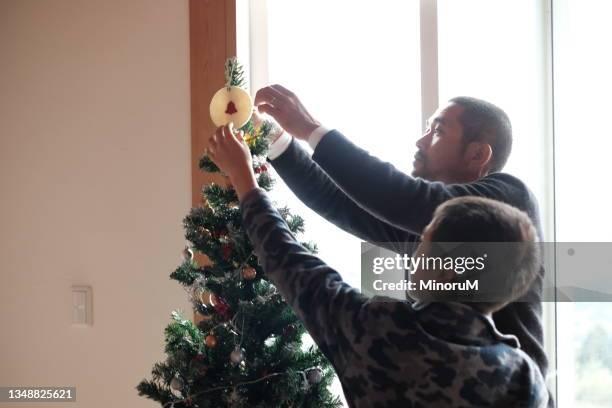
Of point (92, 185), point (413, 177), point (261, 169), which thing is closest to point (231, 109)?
point (261, 169)

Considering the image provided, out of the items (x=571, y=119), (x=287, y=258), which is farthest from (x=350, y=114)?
(x=287, y=258)

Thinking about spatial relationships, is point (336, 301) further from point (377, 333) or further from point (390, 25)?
point (390, 25)

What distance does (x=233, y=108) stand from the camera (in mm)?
964

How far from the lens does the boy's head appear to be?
0.68 m

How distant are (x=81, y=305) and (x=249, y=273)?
2.59 ft

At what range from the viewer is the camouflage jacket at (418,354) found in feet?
2.13

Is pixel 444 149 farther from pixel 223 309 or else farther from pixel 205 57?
pixel 205 57

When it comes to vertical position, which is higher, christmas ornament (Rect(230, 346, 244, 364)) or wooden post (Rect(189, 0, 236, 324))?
wooden post (Rect(189, 0, 236, 324))

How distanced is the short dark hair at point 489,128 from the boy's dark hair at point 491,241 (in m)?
0.21

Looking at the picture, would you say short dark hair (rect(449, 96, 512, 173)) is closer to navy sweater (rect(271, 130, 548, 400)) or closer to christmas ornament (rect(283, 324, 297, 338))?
navy sweater (rect(271, 130, 548, 400))

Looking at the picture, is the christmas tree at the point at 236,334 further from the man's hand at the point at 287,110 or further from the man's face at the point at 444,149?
the man's face at the point at 444,149

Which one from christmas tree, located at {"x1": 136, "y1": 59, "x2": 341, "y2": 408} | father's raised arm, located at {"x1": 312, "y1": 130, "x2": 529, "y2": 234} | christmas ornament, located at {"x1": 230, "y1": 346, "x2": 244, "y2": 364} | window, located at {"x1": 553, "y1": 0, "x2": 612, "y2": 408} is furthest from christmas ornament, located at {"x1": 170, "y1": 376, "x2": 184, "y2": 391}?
window, located at {"x1": 553, "y1": 0, "x2": 612, "y2": 408}

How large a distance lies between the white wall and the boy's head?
88cm

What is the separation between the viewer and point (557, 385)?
4.51 ft
